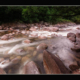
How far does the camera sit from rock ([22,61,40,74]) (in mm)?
1076

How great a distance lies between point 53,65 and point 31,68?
32 cm

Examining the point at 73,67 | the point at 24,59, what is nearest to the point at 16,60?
the point at 24,59

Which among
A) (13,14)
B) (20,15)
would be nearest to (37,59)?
(20,15)

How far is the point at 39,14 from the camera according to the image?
1617 millimetres

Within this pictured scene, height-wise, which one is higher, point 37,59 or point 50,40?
point 50,40

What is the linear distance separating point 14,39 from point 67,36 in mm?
1066

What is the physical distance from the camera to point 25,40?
5.05ft

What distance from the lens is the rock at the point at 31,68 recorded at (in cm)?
108

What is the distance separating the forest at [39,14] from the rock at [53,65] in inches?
Answer: 30.9

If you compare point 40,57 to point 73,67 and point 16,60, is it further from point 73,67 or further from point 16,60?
point 73,67

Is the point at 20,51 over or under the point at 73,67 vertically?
over

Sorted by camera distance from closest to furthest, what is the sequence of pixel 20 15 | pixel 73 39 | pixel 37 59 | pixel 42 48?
1. pixel 37 59
2. pixel 42 48
3. pixel 73 39
4. pixel 20 15

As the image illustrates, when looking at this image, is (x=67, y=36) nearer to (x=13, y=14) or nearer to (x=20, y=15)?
(x=20, y=15)

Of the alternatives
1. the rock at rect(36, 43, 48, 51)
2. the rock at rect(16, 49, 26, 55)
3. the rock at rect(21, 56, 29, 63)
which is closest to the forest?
the rock at rect(36, 43, 48, 51)
